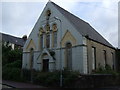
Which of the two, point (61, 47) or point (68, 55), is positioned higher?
point (61, 47)

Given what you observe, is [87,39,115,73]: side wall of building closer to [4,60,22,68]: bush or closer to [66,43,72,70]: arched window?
[66,43,72,70]: arched window

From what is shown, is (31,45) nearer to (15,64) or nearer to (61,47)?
(15,64)

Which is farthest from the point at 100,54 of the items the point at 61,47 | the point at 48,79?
the point at 48,79

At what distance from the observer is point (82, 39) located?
78.3ft

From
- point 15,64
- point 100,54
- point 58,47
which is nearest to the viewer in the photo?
point 58,47

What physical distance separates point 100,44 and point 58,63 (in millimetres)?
8798

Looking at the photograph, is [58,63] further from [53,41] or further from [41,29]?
[41,29]

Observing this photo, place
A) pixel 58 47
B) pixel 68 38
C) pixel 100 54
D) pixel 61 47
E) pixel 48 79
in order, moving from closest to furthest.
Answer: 1. pixel 48 79
2. pixel 68 38
3. pixel 61 47
4. pixel 58 47
5. pixel 100 54

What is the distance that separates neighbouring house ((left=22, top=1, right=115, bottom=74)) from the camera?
80.1 ft

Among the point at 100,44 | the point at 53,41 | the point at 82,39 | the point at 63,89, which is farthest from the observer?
the point at 100,44

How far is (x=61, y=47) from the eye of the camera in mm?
26484

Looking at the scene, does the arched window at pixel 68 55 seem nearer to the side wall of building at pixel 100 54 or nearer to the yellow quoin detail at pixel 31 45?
the side wall of building at pixel 100 54

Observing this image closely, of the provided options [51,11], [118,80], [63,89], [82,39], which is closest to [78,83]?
[63,89]

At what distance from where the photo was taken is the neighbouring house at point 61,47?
2441cm
